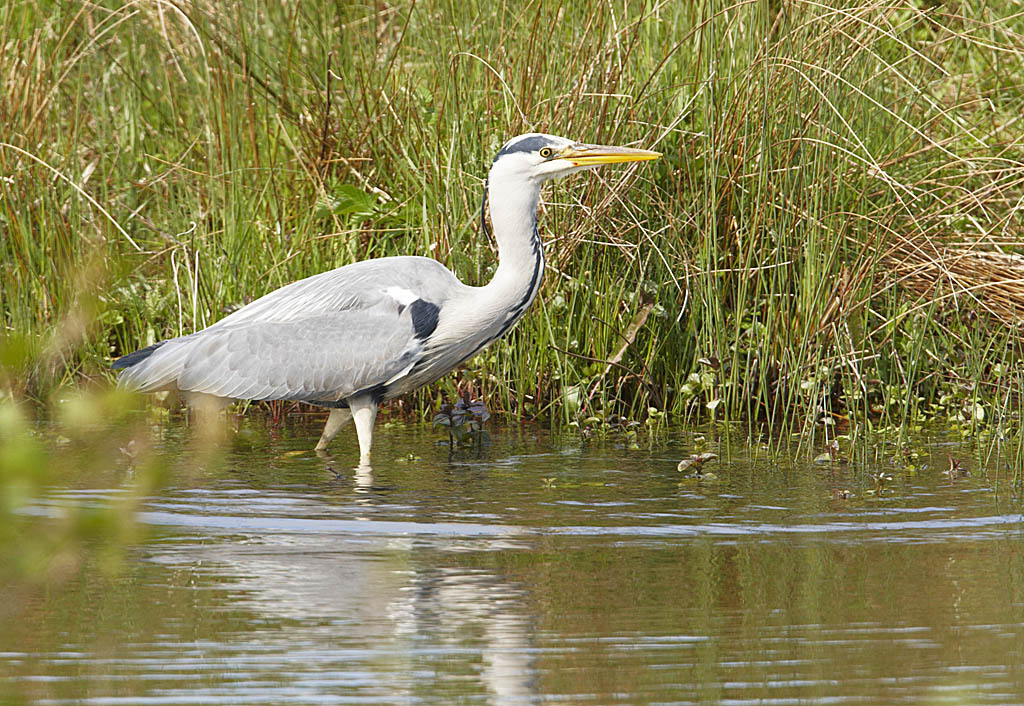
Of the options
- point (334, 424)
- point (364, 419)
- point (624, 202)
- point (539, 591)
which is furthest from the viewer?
point (624, 202)

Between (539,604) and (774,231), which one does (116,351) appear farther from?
(539,604)

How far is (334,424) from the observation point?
686 centimetres

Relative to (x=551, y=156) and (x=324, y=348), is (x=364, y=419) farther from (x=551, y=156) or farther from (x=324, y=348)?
(x=551, y=156)

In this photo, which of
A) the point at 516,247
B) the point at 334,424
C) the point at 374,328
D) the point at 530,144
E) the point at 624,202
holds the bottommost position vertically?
the point at 334,424

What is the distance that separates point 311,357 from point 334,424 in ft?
1.12

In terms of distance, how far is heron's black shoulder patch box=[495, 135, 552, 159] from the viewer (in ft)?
21.6

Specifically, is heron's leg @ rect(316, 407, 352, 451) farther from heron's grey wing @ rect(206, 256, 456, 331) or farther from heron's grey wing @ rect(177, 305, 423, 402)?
heron's grey wing @ rect(206, 256, 456, 331)

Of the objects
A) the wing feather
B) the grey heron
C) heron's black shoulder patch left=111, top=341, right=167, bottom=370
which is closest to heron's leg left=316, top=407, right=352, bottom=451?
the grey heron

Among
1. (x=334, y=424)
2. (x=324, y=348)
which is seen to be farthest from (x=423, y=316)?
(x=334, y=424)

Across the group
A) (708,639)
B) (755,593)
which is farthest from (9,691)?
(755,593)

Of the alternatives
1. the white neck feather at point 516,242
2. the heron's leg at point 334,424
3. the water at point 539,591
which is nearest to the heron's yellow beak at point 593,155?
the white neck feather at point 516,242

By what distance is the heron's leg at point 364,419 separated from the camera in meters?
6.61

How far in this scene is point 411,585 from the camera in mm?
4371

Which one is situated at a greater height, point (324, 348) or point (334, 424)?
point (324, 348)
